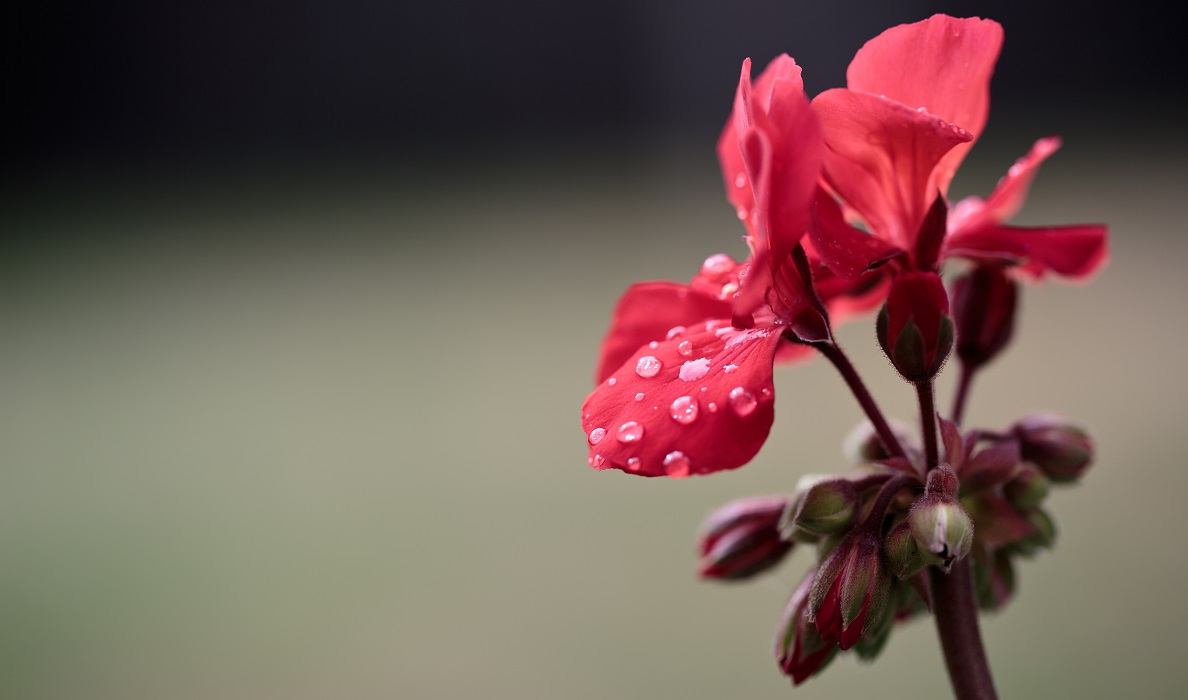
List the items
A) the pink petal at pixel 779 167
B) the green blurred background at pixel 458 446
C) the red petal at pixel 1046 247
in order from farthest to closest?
the green blurred background at pixel 458 446
the red petal at pixel 1046 247
the pink petal at pixel 779 167

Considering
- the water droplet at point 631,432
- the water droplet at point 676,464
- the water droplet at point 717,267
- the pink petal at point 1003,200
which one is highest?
the pink petal at point 1003,200

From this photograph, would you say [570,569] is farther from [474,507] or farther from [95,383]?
[95,383]

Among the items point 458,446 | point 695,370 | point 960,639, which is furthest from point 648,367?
point 458,446

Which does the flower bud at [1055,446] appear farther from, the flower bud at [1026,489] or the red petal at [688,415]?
the red petal at [688,415]

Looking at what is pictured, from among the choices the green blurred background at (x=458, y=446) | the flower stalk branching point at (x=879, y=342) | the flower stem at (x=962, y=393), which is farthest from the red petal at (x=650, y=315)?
the green blurred background at (x=458, y=446)

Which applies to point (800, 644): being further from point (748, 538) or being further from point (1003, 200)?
point (1003, 200)

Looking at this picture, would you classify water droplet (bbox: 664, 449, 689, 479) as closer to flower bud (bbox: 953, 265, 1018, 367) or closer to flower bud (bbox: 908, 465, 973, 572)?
flower bud (bbox: 908, 465, 973, 572)

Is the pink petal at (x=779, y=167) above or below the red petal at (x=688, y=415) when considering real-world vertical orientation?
above
